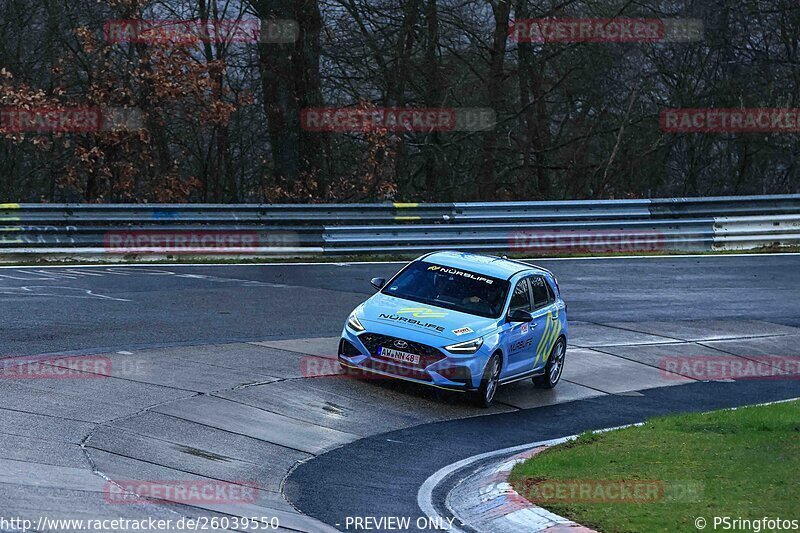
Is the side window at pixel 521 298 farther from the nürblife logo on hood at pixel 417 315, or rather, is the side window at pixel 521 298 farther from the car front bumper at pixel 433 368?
the car front bumper at pixel 433 368

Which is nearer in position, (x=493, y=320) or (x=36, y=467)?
(x=36, y=467)

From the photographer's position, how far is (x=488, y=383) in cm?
1413

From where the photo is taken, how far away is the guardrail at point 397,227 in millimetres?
22047

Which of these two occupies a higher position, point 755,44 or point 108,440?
point 755,44

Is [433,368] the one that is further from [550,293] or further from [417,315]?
[550,293]

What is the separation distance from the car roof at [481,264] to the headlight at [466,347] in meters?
1.53

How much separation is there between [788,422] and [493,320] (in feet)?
A: 12.0

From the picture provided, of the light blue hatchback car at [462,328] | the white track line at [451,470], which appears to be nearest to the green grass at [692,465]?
the white track line at [451,470]

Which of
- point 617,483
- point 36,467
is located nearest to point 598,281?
point 617,483

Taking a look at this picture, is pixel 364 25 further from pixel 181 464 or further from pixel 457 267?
pixel 181 464

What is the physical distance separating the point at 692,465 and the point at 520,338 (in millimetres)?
4188

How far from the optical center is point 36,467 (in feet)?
30.8

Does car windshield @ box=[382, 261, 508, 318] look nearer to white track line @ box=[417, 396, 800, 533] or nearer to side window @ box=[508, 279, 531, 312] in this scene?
side window @ box=[508, 279, 531, 312]

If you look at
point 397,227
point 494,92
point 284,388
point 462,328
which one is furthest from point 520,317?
point 494,92
